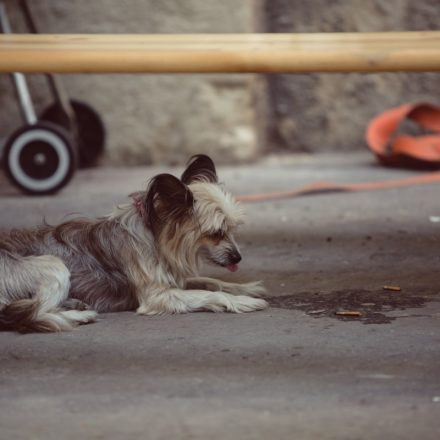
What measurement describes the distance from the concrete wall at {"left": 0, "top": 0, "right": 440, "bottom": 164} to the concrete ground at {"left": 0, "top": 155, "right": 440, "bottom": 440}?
8.52ft

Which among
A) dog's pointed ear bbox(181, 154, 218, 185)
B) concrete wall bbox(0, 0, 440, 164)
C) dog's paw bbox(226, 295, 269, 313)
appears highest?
concrete wall bbox(0, 0, 440, 164)

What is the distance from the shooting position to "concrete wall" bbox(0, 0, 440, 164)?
23.9ft

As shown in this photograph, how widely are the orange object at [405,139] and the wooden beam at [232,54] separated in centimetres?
305

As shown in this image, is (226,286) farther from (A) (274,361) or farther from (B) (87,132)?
(B) (87,132)

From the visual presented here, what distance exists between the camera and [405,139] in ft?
23.6

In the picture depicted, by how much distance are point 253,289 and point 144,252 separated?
482 millimetres

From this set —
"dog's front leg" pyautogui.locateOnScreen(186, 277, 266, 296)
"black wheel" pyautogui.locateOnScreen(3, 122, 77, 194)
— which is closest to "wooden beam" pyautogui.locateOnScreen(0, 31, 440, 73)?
"dog's front leg" pyautogui.locateOnScreen(186, 277, 266, 296)

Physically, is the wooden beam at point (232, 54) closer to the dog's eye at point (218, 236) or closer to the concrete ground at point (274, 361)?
the dog's eye at point (218, 236)

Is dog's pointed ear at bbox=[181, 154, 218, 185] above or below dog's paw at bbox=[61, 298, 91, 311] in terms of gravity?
above

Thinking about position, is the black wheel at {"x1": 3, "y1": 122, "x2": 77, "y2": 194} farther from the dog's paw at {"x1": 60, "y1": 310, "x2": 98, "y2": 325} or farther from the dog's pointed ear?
the dog's paw at {"x1": 60, "y1": 310, "x2": 98, "y2": 325}

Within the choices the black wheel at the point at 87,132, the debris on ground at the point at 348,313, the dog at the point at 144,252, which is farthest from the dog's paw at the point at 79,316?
the black wheel at the point at 87,132

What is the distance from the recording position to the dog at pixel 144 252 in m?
3.70

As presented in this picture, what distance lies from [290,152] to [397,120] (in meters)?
1.14

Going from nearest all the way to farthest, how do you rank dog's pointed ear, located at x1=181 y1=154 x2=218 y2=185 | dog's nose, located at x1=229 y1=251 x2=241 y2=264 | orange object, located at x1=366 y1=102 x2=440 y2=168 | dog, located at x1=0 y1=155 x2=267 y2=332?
dog, located at x1=0 y1=155 x2=267 y2=332 < dog's nose, located at x1=229 y1=251 x2=241 y2=264 < dog's pointed ear, located at x1=181 y1=154 x2=218 y2=185 < orange object, located at x1=366 y1=102 x2=440 y2=168
